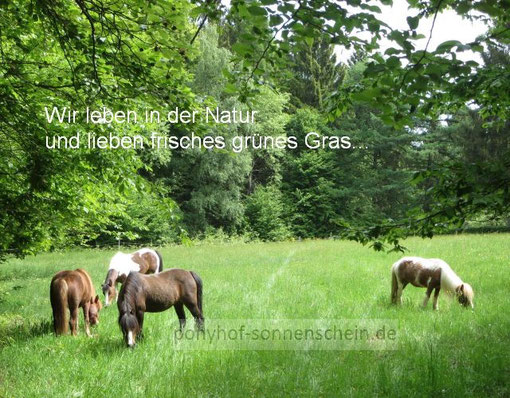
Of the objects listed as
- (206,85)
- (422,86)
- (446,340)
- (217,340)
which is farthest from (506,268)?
(206,85)

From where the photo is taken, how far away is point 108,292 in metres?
9.95

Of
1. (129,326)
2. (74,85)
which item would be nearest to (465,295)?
(129,326)

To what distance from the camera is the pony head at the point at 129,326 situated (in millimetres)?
5773

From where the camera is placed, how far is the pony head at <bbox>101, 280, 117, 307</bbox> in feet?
32.1

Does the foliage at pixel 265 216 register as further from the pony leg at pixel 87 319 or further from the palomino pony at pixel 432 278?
the pony leg at pixel 87 319

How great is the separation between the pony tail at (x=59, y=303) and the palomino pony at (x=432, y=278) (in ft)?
21.0

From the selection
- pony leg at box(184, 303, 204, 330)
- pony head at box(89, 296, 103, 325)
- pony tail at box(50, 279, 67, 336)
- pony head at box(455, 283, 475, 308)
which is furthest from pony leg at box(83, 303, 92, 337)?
pony head at box(455, 283, 475, 308)

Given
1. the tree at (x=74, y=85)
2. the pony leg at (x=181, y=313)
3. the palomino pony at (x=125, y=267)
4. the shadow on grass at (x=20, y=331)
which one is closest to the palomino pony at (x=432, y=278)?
the pony leg at (x=181, y=313)

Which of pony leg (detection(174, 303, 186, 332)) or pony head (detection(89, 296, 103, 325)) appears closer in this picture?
pony leg (detection(174, 303, 186, 332))

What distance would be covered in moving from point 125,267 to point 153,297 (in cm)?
499

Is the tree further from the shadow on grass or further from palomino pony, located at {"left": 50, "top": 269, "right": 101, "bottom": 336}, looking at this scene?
the shadow on grass

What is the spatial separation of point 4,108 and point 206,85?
92.4 feet

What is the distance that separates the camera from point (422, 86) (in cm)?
265

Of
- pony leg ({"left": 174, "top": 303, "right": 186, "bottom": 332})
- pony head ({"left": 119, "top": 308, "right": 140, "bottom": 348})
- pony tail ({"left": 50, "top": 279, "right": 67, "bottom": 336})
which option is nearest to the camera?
pony head ({"left": 119, "top": 308, "right": 140, "bottom": 348})
